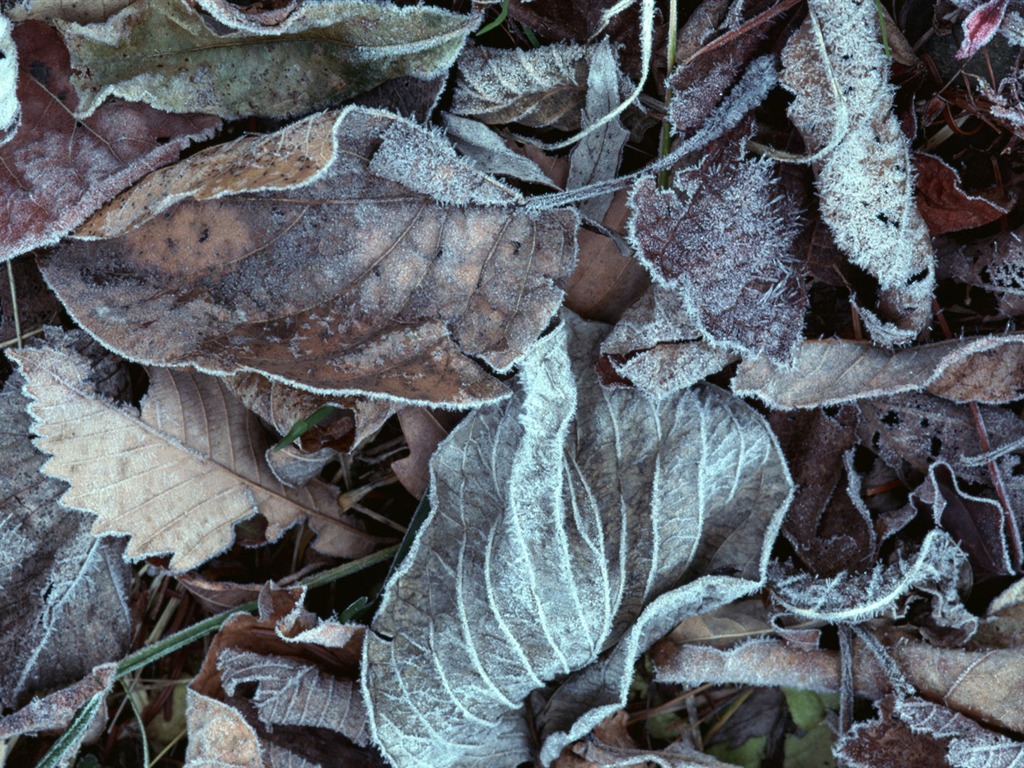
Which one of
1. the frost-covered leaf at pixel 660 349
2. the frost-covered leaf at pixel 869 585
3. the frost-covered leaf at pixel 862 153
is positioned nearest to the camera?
the frost-covered leaf at pixel 862 153

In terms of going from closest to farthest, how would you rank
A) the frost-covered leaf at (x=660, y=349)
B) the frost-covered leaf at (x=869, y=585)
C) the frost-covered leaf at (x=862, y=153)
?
the frost-covered leaf at (x=862, y=153)
the frost-covered leaf at (x=660, y=349)
the frost-covered leaf at (x=869, y=585)

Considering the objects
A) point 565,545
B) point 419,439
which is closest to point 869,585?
point 565,545

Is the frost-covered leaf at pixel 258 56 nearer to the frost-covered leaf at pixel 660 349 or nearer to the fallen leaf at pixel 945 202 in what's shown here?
the frost-covered leaf at pixel 660 349

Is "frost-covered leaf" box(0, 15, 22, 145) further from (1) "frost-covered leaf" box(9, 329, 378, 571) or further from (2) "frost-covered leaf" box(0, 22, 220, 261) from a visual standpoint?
(1) "frost-covered leaf" box(9, 329, 378, 571)

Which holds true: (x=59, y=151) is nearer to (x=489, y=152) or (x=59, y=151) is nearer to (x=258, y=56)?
(x=258, y=56)

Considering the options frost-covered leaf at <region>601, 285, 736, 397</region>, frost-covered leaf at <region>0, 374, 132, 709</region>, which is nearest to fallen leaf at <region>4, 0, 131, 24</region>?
frost-covered leaf at <region>0, 374, 132, 709</region>

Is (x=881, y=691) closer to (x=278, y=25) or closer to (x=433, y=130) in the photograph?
(x=433, y=130)

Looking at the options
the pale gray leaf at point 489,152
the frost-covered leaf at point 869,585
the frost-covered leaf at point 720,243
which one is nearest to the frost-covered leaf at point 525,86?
the pale gray leaf at point 489,152
